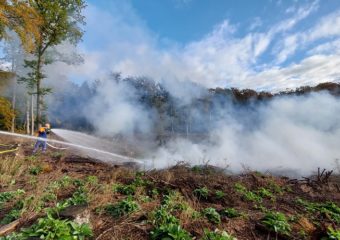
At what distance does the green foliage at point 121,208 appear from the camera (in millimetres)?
4059

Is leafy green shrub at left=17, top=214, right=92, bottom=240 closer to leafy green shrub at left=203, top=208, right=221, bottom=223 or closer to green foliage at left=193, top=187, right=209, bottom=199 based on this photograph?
leafy green shrub at left=203, top=208, right=221, bottom=223

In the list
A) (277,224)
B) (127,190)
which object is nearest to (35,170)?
(127,190)

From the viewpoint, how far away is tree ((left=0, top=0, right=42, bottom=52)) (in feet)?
A: 40.3

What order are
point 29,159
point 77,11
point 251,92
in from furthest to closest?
point 251,92 → point 77,11 → point 29,159

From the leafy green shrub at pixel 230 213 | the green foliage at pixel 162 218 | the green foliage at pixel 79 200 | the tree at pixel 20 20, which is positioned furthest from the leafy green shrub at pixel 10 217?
the tree at pixel 20 20

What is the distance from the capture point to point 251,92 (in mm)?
33469

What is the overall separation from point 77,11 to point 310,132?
62.0 feet

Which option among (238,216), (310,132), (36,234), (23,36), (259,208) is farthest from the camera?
(310,132)

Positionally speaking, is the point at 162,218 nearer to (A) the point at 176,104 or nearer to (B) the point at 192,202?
(B) the point at 192,202

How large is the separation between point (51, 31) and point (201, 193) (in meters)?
17.9

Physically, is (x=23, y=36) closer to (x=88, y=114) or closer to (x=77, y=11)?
(x=77, y=11)

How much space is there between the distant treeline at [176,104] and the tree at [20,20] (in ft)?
34.2

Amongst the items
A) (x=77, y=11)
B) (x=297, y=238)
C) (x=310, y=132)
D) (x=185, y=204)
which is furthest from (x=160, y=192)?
(x=77, y=11)

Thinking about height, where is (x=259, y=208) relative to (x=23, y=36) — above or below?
below
